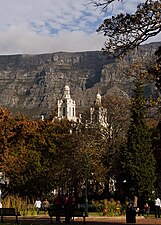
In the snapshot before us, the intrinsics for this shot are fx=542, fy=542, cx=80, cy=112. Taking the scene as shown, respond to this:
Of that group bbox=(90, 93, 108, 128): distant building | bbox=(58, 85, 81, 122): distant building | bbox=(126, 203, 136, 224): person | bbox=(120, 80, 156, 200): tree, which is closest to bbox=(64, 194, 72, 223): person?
bbox=(126, 203, 136, 224): person

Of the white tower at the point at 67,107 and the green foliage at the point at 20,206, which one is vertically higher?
the white tower at the point at 67,107

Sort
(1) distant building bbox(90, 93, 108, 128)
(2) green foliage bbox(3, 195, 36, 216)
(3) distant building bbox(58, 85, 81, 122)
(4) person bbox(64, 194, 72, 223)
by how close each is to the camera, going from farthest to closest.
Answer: (3) distant building bbox(58, 85, 81, 122), (1) distant building bbox(90, 93, 108, 128), (2) green foliage bbox(3, 195, 36, 216), (4) person bbox(64, 194, 72, 223)

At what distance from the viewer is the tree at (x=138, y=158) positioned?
170 feet

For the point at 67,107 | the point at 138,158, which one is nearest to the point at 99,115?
the point at 138,158

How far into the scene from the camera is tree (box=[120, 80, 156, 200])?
5194cm

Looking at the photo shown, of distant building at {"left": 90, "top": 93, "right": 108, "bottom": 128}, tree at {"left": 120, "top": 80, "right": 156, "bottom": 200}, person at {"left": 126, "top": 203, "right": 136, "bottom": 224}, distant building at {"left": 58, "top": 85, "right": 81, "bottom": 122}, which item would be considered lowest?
person at {"left": 126, "top": 203, "right": 136, "bottom": 224}

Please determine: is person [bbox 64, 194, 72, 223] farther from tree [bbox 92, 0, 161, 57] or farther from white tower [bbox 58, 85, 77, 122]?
white tower [bbox 58, 85, 77, 122]

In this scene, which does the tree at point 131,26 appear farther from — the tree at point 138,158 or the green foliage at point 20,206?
the tree at point 138,158

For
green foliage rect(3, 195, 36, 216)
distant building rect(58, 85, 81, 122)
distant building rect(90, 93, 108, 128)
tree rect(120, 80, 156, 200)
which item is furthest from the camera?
distant building rect(58, 85, 81, 122)

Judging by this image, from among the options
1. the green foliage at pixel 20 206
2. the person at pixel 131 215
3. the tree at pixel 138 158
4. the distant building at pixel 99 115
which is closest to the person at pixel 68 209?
the person at pixel 131 215

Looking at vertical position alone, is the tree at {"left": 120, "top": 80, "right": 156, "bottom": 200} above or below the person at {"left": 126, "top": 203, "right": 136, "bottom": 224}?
above

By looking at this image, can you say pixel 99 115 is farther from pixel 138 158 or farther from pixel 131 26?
pixel 131 26

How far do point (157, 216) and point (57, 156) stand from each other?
72.3 ft

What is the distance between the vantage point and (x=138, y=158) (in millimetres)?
52844
